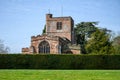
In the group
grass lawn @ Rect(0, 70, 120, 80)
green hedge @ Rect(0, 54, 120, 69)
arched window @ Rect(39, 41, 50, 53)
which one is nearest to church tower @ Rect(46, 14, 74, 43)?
arched window @ Rect(39, 41, 50, 53)

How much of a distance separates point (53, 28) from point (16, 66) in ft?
125

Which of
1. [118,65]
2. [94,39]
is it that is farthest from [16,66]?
[94,39]

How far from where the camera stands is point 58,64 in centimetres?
4412

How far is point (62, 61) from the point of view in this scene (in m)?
Result: 44.2

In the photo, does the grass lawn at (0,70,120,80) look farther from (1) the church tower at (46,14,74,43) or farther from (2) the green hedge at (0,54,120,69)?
(1) the church tower at (46,14,74,43)

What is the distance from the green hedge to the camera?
43.8 metres

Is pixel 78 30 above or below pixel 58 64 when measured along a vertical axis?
above

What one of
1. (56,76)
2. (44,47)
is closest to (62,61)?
(44,47)

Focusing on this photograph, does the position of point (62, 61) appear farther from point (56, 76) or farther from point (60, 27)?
point (60, 27)

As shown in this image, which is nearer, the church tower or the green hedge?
the green hedge

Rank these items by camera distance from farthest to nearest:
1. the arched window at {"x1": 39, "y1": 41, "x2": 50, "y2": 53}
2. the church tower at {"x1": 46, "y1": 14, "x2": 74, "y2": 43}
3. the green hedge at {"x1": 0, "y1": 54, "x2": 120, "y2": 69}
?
1. the church tower at {"x1": 46, "y1": 14, "x2": 74, "y2": 43}
2. the arched window at {"x1": 39, "y1": 41, "x2": 50, "y2": 53}
3. the green hedge at {"x1": 0, "y1": 54, "x2": 120, "y2": 69}

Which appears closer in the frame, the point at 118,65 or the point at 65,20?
the point at 118,65

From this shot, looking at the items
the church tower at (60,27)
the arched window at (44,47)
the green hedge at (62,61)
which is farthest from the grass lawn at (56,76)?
the church tower at (60,27)

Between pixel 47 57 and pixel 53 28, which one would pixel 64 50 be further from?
pixel 47 57
